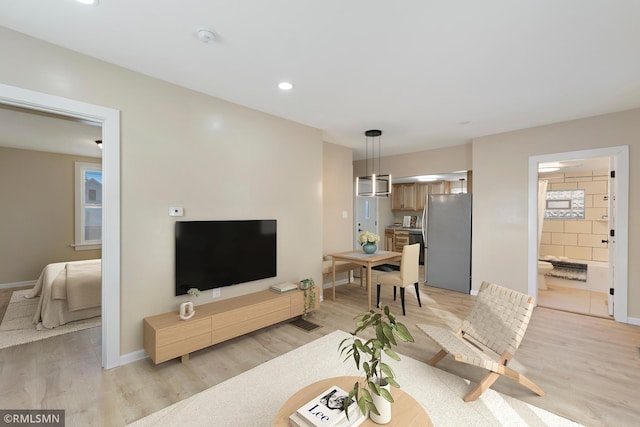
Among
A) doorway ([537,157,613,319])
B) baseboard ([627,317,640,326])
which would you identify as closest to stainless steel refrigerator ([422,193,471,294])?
doorway ([537,157,613,319])

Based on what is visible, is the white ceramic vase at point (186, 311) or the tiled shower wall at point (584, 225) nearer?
the white ceramic vase at point (186, 311)

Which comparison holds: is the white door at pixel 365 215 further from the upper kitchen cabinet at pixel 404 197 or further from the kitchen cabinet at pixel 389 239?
the upper kitchen cabinet at pixel 404 197

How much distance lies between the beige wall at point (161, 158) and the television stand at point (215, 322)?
0.58 feet

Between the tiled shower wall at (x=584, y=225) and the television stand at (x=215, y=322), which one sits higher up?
the tiled shower wall at (x=584, y=225)

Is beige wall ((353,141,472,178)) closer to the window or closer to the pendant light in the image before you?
the pendant light

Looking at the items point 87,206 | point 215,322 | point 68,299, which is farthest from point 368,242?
point 87,206

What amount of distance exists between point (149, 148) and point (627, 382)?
15.2ft

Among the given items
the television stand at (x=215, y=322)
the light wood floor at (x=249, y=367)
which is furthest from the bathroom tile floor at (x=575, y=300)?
the television stand at (x=215, y=322)

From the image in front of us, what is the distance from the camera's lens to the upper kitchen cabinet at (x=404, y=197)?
8.09m

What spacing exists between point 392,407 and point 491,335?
144 centimetres

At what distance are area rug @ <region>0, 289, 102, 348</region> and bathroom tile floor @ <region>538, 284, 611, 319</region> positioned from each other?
634 centimetres

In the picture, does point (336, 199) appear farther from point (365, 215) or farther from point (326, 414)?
point (326, 414)

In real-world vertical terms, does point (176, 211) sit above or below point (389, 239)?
above

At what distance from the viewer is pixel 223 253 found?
10.6ft
